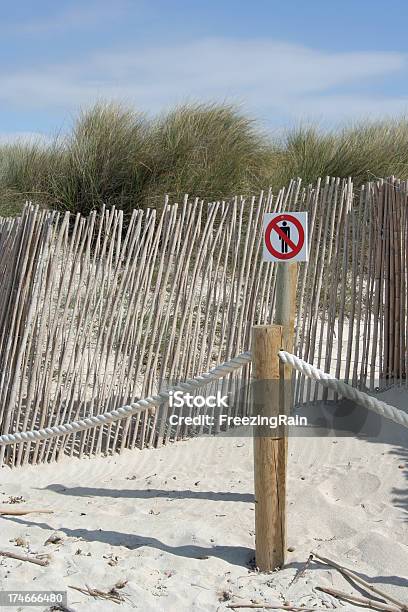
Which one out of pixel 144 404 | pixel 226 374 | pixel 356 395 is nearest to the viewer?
pixel 356 395

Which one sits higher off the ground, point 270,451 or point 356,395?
point 356,395

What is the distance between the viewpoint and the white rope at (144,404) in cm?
303

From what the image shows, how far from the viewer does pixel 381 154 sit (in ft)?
29.2

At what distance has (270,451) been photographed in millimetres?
2855

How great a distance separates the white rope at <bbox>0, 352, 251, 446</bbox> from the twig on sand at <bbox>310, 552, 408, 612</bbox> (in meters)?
0.79

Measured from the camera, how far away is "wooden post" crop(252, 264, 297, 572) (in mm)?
2844

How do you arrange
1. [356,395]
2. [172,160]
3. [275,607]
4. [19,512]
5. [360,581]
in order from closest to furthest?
[275,607], [360,581], [356,395], [19,512], [172,160]

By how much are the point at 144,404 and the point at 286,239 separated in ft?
3.10

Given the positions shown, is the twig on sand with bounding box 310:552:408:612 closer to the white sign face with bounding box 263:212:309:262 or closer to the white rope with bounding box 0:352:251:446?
the white rope with bounding box 0:352:251:446

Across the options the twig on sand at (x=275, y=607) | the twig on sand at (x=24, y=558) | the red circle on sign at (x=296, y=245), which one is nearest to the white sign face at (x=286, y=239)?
the red circle on sign at (x=296, y=245)

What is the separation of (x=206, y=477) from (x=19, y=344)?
4.79ft

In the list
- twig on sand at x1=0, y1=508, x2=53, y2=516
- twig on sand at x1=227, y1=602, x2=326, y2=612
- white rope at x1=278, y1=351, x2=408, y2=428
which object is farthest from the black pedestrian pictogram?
twig on sand at x1=0, y1=508, x2=53, y2=516

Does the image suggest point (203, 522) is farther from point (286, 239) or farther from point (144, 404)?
point (286, 239)

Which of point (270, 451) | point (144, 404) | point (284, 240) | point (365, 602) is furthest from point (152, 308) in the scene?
point (365, 602)
